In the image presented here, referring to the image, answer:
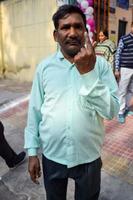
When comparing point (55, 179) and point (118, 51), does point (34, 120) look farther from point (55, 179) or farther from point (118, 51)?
point (118, 51)

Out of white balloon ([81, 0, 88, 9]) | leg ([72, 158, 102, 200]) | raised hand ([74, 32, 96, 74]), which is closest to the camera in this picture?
raised hand ([74, 32, 96, 74])

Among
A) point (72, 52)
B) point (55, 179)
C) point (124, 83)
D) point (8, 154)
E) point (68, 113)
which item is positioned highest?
point (72, 52)

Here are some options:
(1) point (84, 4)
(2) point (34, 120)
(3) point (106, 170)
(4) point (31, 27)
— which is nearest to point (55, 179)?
(2) point (34, 120)

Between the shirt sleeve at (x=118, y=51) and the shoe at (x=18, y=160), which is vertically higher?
the shirt sleeve at (x=118, y=51)

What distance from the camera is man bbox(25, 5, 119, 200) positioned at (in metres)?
1.32

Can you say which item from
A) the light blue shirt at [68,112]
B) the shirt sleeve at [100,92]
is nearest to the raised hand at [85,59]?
the shirt sleeve at [100,92]

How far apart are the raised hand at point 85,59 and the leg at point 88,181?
2.03ft

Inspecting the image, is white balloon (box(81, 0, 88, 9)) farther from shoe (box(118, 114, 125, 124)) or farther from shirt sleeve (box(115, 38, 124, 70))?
shoe (box(118, 114, 125, 124))

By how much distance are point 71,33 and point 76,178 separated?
2.79ft

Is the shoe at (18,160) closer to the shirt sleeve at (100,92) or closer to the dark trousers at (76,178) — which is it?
the dark trousers at (76,178)

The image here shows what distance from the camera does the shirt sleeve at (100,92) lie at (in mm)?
1138

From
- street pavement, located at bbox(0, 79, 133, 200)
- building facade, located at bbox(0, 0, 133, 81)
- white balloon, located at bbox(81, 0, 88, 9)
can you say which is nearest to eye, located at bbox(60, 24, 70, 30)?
street pavement, located at bbox(0, 79, 133, 200)

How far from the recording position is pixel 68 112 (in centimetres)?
135

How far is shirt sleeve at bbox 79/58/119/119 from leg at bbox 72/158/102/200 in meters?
0.37
